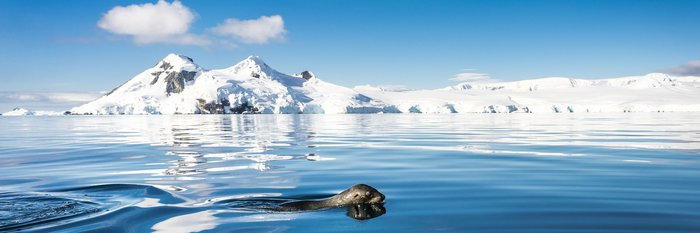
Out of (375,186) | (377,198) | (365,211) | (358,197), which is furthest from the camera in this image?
(375,186)

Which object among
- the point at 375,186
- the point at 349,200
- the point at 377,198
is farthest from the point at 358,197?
the point at 375,186

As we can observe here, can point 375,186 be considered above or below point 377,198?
below

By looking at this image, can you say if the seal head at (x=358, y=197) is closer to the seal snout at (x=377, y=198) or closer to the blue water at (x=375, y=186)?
the seal snout at (x=377, y=198)

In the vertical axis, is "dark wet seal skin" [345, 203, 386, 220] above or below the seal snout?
below

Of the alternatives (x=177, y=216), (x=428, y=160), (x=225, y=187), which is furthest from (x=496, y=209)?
(x=428, y=160)

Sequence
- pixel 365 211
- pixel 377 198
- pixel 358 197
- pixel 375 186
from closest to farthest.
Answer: pixel 365 211
pixel 358 197
pixel 377 198
pixel 375 186

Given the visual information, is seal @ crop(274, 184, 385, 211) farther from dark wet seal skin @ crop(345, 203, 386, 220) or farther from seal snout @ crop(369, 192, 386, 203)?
dark wet seal skin @ crop(345, 203, 386, 220)

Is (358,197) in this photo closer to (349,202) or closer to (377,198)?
(349,202)

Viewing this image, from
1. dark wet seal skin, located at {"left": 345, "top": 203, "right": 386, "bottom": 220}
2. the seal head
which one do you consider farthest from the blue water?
the seal head

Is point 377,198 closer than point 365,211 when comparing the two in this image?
No

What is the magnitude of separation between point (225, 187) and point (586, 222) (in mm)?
7455

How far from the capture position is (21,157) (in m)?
20.8

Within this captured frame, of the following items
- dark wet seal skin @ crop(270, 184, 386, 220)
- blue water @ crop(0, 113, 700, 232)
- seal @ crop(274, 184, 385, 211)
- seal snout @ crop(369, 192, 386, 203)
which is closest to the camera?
blue water @ crop(0, 113, 700, 232)

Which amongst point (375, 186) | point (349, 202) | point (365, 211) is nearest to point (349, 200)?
point (349, 202)
